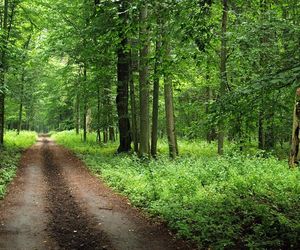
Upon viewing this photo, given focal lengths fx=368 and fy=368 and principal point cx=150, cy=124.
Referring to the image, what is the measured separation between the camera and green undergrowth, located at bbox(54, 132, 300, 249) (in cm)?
775

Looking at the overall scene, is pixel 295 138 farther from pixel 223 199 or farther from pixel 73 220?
pixel 73 220

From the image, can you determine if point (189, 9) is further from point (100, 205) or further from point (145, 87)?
point (145, 87)

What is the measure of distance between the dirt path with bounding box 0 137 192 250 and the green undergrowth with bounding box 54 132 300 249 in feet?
1.85

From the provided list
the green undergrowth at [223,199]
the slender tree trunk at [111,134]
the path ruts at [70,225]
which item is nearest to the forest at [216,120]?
the green undergrowth at [223,199]

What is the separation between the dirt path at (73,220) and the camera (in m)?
7.93

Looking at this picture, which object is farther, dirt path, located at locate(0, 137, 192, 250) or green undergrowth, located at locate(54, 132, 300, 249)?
dirt path, located at locate(0, 137, 192, 250)

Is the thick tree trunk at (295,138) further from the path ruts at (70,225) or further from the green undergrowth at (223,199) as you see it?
the path ruts at (70,225)

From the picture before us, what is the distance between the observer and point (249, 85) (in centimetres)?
724

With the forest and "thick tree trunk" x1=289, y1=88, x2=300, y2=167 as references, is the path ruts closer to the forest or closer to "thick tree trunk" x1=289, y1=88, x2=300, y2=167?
the forest

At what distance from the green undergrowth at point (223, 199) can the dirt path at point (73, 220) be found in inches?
22.2

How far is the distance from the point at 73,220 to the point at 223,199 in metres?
4.06

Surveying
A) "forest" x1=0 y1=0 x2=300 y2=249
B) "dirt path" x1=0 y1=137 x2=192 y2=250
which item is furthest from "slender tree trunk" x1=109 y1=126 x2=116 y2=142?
"dirt path" x1=0 y1=137 x2=192 y2=250

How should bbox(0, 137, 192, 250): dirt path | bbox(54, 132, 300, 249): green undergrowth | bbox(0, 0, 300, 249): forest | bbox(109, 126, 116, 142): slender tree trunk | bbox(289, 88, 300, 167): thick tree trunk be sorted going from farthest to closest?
bbox(109, 126, 116, 142): slender tree trunk, bbox(289, 88, 300, 167): thick tree trunk, bbox(0, 137, 192, 250): dirt path, bbox(54, 132, 300, 249): green undergrowth, bbox(0, 0, 300, 249): forest

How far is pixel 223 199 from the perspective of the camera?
10.0 meters
